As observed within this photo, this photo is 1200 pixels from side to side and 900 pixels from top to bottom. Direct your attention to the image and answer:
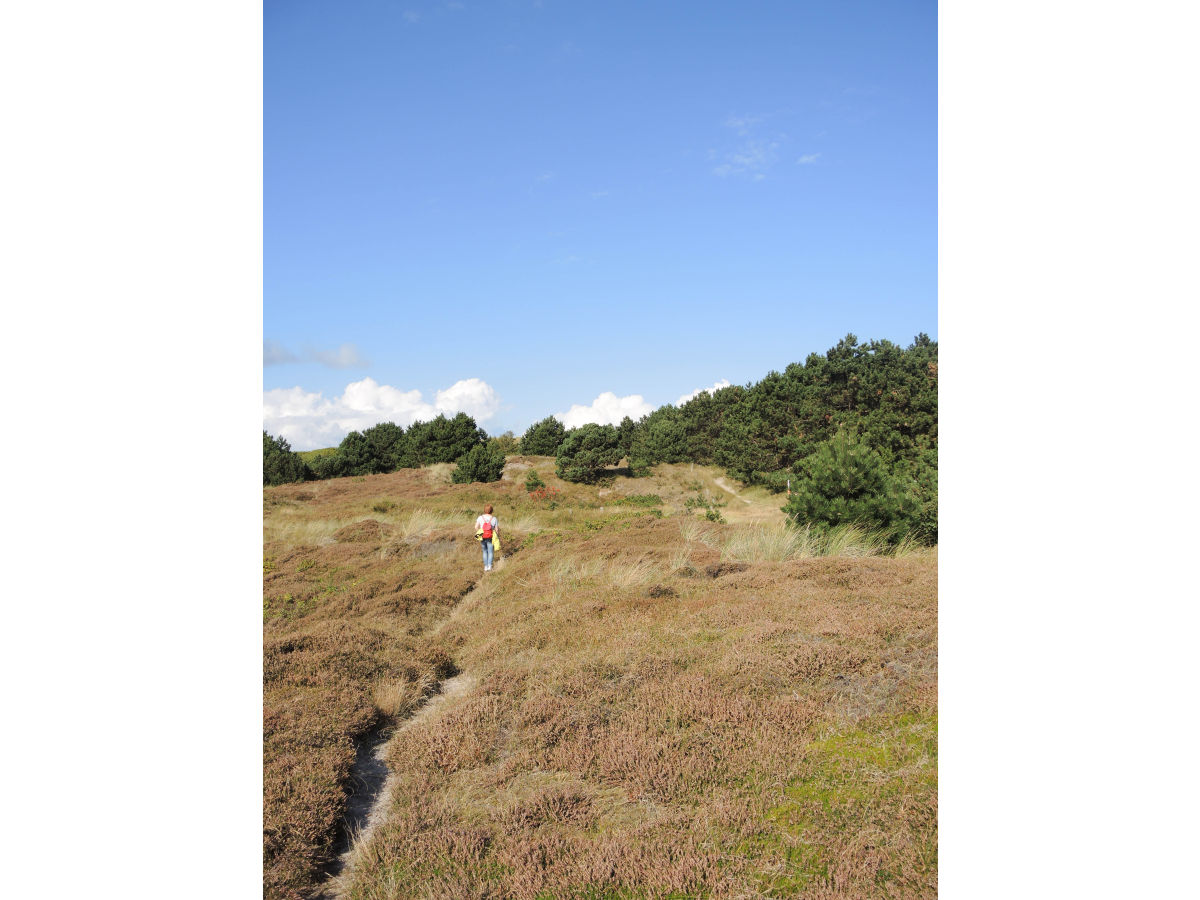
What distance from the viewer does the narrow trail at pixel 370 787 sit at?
2.90 metres

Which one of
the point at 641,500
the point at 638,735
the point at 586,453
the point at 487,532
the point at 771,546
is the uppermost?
the point at 586,453

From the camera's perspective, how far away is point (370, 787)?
3.81 meters

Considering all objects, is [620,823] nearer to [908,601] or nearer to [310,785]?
[310,785]

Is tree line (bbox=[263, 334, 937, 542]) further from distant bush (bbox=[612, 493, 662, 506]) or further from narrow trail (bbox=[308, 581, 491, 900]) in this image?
narrow trail (bbox=[308, 581, 491, 900])

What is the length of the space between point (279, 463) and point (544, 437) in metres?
16.0

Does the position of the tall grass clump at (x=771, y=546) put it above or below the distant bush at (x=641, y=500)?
above

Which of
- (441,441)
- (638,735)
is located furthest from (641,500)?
(638,735)

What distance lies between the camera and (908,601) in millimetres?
5816

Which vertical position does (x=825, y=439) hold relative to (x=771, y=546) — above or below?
above

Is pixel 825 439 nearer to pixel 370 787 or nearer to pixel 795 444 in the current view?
pixel 795 444

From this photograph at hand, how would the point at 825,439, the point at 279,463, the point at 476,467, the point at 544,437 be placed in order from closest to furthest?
the point at 825,439, the point at 476,467, the point at 279,463, the point at 544,437

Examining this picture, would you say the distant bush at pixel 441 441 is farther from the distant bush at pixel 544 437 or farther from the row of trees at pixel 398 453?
the distant bush at pixel 544 437

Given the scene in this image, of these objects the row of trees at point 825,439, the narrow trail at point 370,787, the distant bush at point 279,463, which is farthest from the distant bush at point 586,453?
the narrow trail at point 370,787

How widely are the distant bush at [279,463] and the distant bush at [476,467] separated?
8.88m
